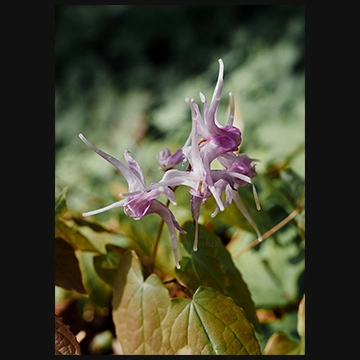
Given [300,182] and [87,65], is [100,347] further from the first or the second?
[87,65]

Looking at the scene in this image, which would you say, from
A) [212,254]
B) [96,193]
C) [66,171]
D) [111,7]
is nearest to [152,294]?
[212,254]

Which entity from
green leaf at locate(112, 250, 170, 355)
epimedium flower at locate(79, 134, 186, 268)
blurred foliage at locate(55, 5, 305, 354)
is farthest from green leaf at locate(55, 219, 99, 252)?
epimedium flower at locate(79, 134, 186, 268)

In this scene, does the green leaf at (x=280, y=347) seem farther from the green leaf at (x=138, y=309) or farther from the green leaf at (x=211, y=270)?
the green leaf at (x=138, y=309)

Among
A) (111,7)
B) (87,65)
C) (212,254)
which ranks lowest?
(212,254)

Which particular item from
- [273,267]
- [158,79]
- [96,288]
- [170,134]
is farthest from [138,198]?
[158,79]

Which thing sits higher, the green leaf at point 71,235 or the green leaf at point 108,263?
the green leaf at point 71,235

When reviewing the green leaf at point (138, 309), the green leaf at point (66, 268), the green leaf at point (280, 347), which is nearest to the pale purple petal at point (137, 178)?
the green leaf at point (138, 309)

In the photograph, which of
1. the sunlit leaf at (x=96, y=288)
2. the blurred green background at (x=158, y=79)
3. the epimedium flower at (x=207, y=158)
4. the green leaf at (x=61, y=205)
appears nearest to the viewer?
the epimedium flower at (x=207, y=158)
